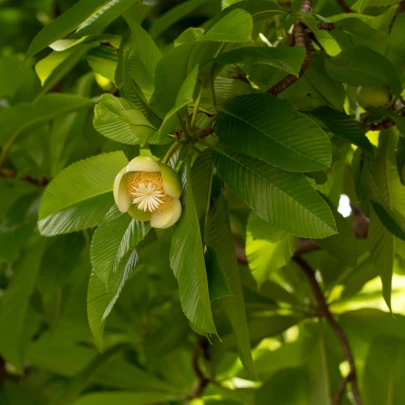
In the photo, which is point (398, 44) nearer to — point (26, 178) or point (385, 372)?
point (385, 372)

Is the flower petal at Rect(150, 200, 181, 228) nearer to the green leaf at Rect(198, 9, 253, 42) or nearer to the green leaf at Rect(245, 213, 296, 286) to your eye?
the green leaf at Rect(198, 9, 253, 42)

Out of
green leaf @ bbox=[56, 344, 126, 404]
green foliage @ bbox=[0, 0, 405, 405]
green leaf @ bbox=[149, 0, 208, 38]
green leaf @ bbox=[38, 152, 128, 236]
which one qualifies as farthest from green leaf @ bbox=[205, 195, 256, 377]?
green leaf @ bbox=[56, 344, 126, 404]

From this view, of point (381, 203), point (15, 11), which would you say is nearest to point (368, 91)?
point (381, 203)

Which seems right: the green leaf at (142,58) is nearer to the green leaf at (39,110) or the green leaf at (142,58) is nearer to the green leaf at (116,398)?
the green leaf at (39,110)

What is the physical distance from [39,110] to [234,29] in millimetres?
495

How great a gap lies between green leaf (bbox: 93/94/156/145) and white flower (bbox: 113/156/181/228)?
0.07ft

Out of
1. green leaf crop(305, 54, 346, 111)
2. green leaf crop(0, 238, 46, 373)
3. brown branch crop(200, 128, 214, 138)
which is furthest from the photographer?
green leaf crop(0, 238, 46, 373)

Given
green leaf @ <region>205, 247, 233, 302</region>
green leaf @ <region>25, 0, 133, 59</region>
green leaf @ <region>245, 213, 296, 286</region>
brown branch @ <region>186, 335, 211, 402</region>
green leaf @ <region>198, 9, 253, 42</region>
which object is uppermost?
green leaf @ <region>198, 9, 253, 42</region>

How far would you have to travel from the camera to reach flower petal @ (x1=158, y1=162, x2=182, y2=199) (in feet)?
1.72

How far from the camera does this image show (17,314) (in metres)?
1.09

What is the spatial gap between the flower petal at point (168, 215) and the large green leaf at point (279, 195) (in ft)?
0.16

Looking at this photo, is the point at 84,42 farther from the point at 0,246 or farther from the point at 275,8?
the point at 0,246

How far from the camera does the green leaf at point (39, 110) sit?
0.89 metres

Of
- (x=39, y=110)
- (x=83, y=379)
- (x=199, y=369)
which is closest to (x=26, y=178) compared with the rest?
(x=39, y=110)
